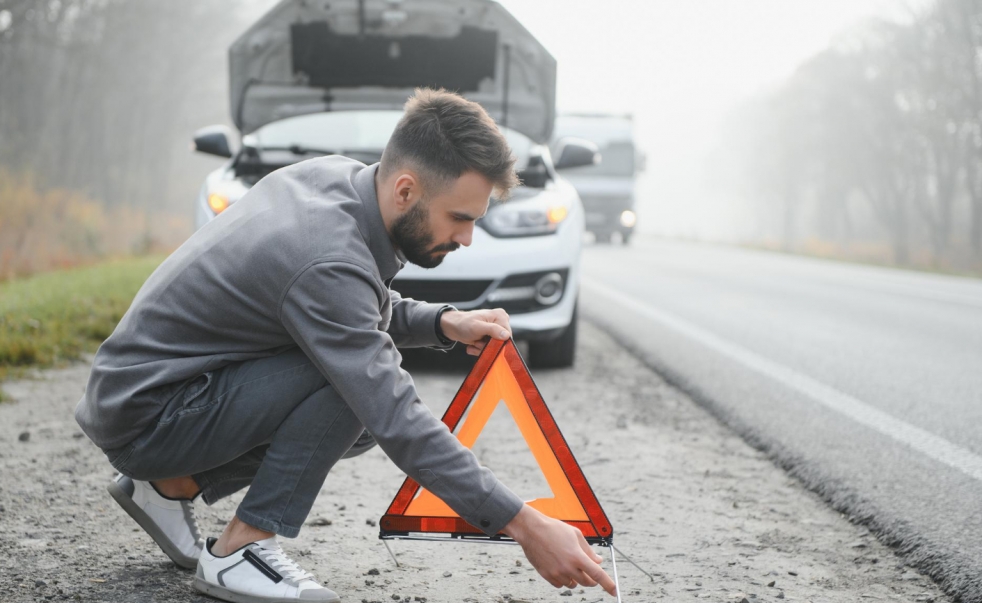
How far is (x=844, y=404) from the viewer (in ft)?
16.6

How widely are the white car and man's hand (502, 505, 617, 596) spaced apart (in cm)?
345

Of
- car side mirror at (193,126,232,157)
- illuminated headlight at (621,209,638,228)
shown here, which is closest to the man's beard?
car side mirror at (193,126,232,157)

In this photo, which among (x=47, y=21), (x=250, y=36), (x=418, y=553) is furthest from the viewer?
(x=47, y=21)

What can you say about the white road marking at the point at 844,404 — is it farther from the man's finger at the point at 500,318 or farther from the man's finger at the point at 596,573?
the man's finger at the point at 596,573

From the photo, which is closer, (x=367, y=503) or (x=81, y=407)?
(x=81, y=407)

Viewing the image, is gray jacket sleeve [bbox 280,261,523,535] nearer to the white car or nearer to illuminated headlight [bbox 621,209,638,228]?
the white car

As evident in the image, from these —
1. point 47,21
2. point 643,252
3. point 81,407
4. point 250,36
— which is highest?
point 47,21

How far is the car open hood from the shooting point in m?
6.23

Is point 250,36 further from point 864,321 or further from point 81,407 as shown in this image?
point 864,321

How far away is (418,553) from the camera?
9.61 ft

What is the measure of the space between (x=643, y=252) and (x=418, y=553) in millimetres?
18052

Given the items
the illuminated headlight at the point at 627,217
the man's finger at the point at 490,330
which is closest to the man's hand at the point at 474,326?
A: the man's finger at the point at 490,330

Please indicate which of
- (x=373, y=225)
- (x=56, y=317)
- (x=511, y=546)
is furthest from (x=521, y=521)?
(x=56, y=317)

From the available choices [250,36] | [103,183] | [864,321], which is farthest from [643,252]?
[103,183]
